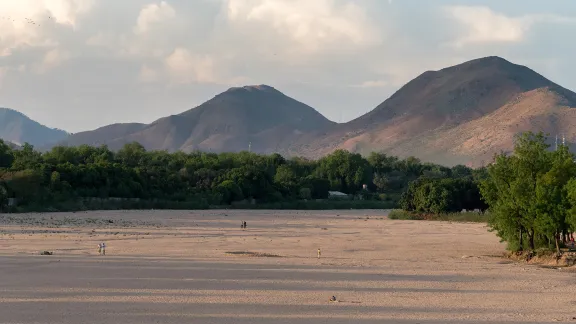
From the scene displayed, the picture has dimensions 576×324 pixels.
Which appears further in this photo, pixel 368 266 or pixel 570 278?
pixel 368 266

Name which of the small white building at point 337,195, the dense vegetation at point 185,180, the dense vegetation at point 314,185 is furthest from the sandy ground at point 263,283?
the small white building at point 337,195

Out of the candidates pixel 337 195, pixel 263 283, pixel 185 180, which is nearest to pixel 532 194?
pixel 263 283

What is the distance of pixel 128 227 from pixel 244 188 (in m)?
53.2

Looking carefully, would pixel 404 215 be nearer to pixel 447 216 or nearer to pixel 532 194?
pixel 447 216

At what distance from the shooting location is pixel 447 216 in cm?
7731

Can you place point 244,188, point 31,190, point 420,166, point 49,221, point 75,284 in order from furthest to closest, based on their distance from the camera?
point 420,166
point 244,188
point 31,190
point 49,221
point 75,284

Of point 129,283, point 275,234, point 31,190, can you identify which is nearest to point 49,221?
point 275,234

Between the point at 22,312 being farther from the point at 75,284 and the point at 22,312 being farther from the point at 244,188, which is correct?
the point at 244,188

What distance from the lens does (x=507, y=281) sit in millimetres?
26000

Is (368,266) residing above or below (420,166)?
below

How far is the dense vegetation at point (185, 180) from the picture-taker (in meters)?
80.7

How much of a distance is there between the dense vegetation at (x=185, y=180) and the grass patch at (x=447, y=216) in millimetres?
23607

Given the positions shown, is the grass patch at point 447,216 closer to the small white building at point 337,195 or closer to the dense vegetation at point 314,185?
the dense vegetation at point 314,185

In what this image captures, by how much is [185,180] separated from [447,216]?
46603 mm
